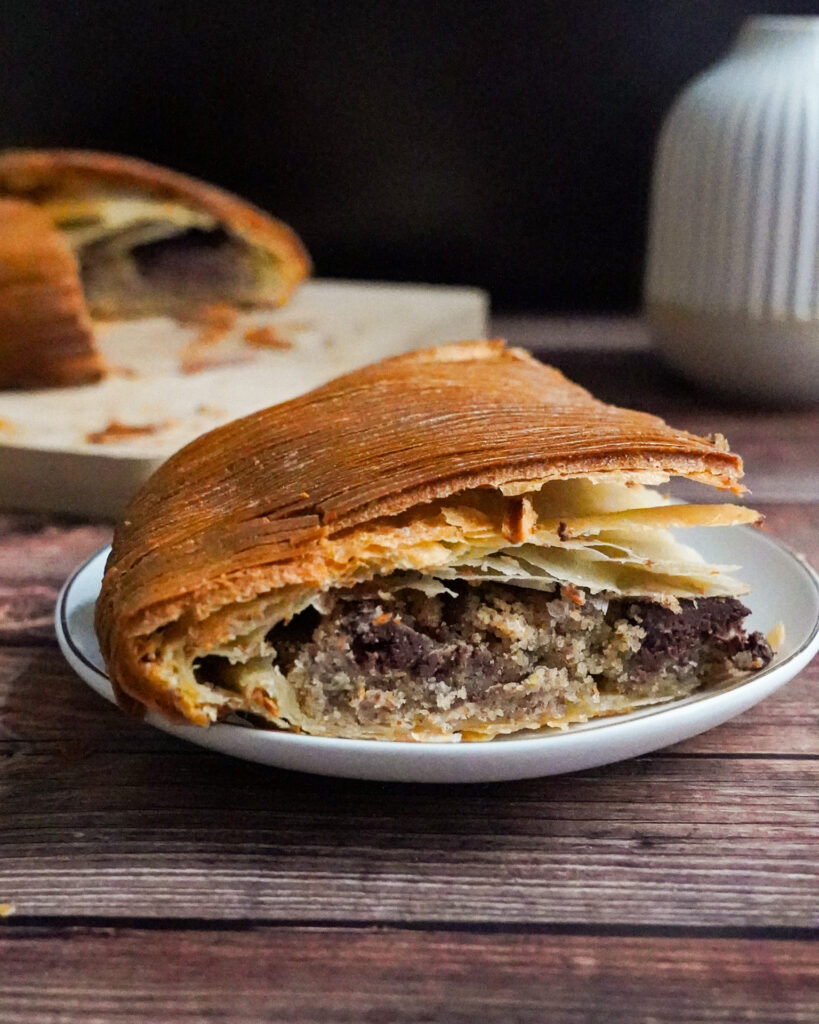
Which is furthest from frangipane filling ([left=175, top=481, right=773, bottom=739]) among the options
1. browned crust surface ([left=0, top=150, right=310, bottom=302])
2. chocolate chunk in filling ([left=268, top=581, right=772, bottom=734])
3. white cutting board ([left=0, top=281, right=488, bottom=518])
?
browned crust surface ([left=0, top=150, right=310, bottom=302])

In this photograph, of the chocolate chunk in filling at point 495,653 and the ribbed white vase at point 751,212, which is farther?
the ribbed white vase at point 751,212

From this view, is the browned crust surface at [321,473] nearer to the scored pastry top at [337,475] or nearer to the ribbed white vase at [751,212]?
the scored pastry top at [337,475]

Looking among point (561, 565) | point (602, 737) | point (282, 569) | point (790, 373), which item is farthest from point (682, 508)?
point (790, 373)

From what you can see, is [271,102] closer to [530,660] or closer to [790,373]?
[790,373]

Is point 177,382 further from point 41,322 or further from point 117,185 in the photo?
point 117,185

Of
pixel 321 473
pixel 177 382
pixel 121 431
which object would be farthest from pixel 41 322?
pixel 321 473

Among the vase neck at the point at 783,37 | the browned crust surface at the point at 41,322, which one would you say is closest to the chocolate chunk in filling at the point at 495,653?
the browned crust surface at the point at 41,322

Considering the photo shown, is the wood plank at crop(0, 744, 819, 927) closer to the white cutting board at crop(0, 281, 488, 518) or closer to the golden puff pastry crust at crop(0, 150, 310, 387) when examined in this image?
the white cutting board at crop(0, 281, 488, 518)

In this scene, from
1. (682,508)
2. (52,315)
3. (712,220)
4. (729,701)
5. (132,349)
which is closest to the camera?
(729,701)
